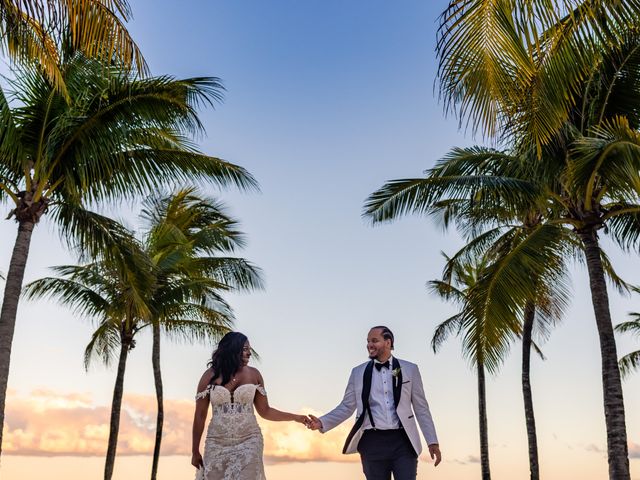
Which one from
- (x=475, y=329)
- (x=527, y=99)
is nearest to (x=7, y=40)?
(x=527, y=99)

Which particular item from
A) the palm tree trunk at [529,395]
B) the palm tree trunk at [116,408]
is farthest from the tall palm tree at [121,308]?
the palm tree trunk at [529,395]

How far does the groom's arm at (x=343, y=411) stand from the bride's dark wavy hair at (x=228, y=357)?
2.99ft

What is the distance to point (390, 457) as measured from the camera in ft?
23.4

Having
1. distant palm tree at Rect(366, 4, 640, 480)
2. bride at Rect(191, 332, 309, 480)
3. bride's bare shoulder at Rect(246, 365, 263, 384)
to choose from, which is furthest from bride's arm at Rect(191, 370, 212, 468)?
distant palm tree at Rect(366, 4, 640, 480)

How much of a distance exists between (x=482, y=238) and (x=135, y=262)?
1229 cm

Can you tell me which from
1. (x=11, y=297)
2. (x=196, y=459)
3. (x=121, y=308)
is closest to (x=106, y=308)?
(x=121, y=308)

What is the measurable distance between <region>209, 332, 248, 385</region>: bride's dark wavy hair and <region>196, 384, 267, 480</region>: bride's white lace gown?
0.40ft

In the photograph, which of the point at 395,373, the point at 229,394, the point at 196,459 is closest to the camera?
the point at 395,373

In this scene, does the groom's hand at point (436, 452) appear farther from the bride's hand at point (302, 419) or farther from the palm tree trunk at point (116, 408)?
the palm tree trunk at point (116, 408)

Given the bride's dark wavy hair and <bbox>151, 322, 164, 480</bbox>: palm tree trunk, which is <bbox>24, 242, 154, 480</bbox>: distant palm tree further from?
the bride's dark wavy hair

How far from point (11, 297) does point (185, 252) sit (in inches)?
411

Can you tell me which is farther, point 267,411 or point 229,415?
point 267,411

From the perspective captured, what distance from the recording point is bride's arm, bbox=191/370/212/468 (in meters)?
7.66

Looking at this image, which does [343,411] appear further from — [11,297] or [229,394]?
[11,297]
